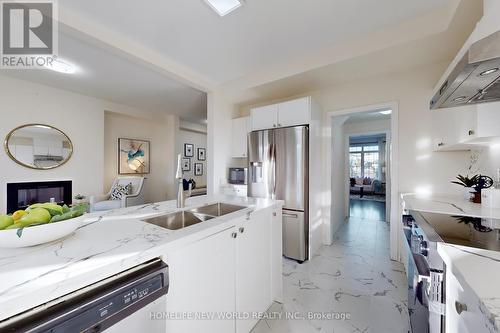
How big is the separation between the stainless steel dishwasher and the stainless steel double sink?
543 millimetres

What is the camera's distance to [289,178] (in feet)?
8.52

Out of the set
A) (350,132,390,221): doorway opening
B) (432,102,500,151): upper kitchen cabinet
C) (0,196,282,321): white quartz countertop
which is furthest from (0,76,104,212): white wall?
(350,132,390,221): doorway opening

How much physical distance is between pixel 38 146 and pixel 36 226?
400cm

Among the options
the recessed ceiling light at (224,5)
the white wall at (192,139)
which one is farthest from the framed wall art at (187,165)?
the recessed ceiling light at (224,5)

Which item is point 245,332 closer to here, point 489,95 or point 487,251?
point 487,251

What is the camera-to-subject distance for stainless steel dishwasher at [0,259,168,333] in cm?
50

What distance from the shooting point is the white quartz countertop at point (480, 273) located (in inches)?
19.5

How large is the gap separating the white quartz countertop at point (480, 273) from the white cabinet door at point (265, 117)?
7.54ft

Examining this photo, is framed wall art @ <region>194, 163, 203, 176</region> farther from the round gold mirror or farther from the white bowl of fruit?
the white bowl of fruit

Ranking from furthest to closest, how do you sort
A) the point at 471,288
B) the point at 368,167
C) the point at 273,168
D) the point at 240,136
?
the point at 368,167 → the point at 240,136 → the point at 273,168 → the point at 471,288

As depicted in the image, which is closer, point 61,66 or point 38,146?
point 61,66

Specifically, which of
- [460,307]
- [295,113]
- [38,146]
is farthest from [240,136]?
[38,146]

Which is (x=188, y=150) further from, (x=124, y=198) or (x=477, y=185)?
(x=477, y=185)

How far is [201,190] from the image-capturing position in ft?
20.2
